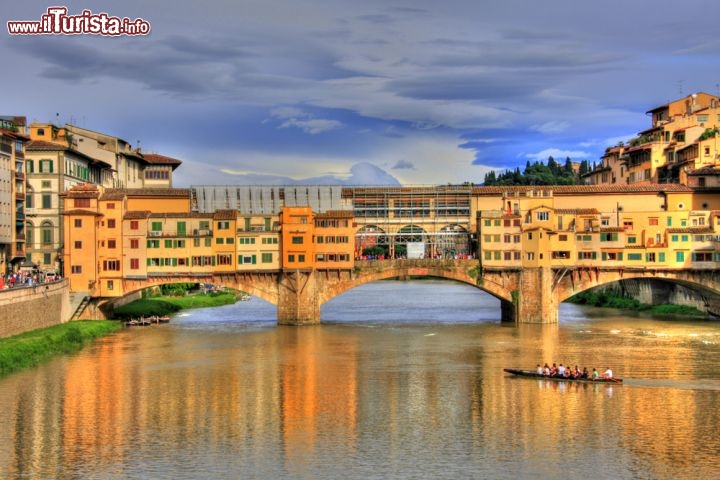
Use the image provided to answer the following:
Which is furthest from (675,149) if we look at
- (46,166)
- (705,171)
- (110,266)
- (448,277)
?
(46,166)

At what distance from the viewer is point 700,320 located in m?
81.3

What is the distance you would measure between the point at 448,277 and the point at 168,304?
2895 cm

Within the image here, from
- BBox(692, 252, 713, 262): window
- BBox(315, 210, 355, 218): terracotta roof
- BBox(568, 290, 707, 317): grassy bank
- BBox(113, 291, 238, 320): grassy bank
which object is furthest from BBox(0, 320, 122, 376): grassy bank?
BBox(568, 290, 707, 317): grassy bank

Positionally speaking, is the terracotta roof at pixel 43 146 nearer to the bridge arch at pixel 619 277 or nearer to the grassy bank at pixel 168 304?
the grassy bank at pixel 168 304

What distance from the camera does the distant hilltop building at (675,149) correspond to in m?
97.9

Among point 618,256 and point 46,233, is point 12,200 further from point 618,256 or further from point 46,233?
point 618,256

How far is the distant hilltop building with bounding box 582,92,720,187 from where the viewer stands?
97.9 m

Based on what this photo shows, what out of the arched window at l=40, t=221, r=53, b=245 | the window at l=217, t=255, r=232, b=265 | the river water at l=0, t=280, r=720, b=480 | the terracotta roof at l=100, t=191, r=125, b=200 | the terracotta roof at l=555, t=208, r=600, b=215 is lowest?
the river water at l=0, t=280, r=720, b=480

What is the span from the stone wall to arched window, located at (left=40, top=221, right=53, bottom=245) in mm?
9253

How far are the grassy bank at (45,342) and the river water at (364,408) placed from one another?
112 cm

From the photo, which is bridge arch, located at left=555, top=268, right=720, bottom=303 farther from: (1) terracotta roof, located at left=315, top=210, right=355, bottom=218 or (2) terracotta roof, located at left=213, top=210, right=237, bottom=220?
(2) terracotta roof, located at left=213, top=210, right=237, bottom=220

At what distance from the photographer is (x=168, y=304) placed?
94438 millimetres

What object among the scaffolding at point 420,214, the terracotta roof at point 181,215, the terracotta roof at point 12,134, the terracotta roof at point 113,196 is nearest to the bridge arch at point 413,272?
the scaffolding at point 420,214

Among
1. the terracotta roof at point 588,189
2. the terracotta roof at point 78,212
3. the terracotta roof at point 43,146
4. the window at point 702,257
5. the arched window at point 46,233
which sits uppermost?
the terracotta roof at point 43,146
